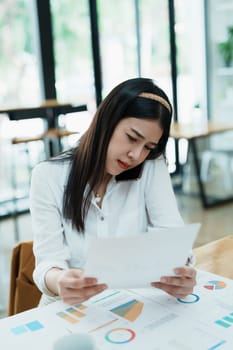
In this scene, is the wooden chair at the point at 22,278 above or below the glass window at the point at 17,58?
below

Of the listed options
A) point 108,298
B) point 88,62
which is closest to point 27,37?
point 88,62

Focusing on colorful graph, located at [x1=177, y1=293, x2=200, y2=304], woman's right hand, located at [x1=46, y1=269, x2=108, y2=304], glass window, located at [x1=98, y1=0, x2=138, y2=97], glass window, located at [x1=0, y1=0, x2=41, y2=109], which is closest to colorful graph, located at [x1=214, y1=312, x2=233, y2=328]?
colorful graph, located at [x1=177, y1=293, x2=200, y2=304]

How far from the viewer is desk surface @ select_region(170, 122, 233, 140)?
13.2ft

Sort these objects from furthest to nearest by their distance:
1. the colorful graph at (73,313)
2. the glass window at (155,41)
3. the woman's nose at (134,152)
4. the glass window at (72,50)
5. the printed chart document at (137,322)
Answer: the glass window at (155,41) < the glass window at (72,50) < the woman's nose at (134,152) < the colorful graph at (73,313) < the printed chart document at (137,322)

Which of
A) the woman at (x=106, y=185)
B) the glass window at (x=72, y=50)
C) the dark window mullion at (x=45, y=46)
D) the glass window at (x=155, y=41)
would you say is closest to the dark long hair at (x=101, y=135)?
the woman at (x=106, y=185)

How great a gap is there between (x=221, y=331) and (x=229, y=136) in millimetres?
4558

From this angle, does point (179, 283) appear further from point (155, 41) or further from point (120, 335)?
point (155, 41)

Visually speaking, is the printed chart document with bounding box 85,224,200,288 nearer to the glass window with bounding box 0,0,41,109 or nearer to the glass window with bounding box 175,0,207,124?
the glass window with bounding box 0,0,41,109

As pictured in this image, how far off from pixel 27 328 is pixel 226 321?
1.35 ft

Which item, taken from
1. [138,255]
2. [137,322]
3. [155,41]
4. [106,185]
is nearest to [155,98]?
[106,185]

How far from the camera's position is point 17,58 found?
164 inches

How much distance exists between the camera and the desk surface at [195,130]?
13.2ft

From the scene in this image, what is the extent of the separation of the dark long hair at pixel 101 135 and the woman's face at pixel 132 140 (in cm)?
1

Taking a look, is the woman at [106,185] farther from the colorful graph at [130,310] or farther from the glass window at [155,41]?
the glass window at [155,41]
